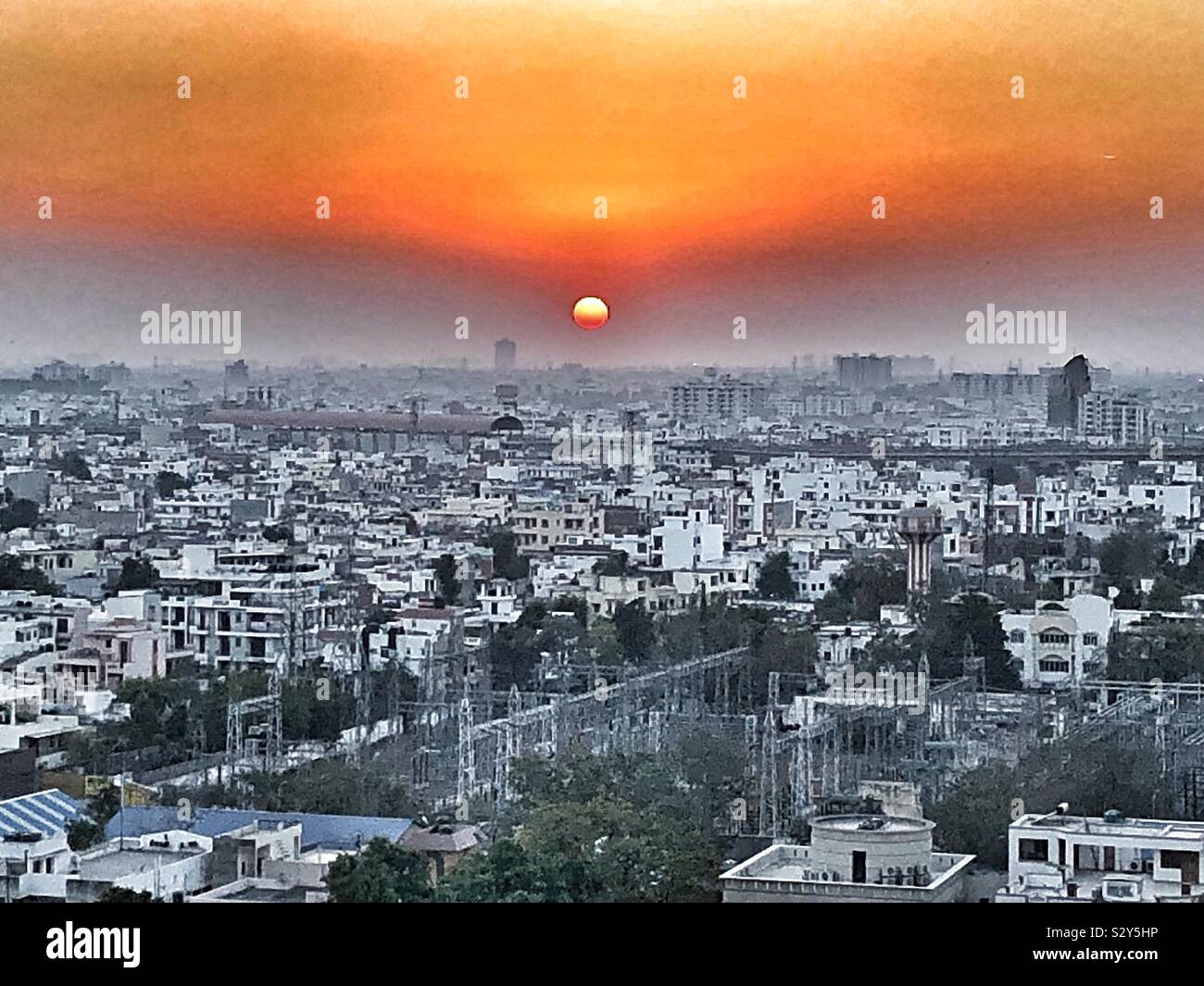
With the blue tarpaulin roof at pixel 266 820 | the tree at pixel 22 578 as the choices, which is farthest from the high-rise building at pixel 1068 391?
the tree at pixel 22 578

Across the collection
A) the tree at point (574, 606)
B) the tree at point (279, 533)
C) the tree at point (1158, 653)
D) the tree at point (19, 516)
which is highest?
the tree at point (19, 516)

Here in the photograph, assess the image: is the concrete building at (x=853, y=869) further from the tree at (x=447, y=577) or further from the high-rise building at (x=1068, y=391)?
the tree at (x=447, y=577)

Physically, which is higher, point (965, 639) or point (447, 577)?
point (447, 577)

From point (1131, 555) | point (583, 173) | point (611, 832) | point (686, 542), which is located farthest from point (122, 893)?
point (1131, 555)

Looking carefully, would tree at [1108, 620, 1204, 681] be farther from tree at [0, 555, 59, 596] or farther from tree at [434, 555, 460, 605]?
tree at [0, 555, 59, 596]

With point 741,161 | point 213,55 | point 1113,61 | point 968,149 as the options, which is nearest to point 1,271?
point 213,55

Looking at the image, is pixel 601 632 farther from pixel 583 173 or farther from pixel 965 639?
pixel 583 173
